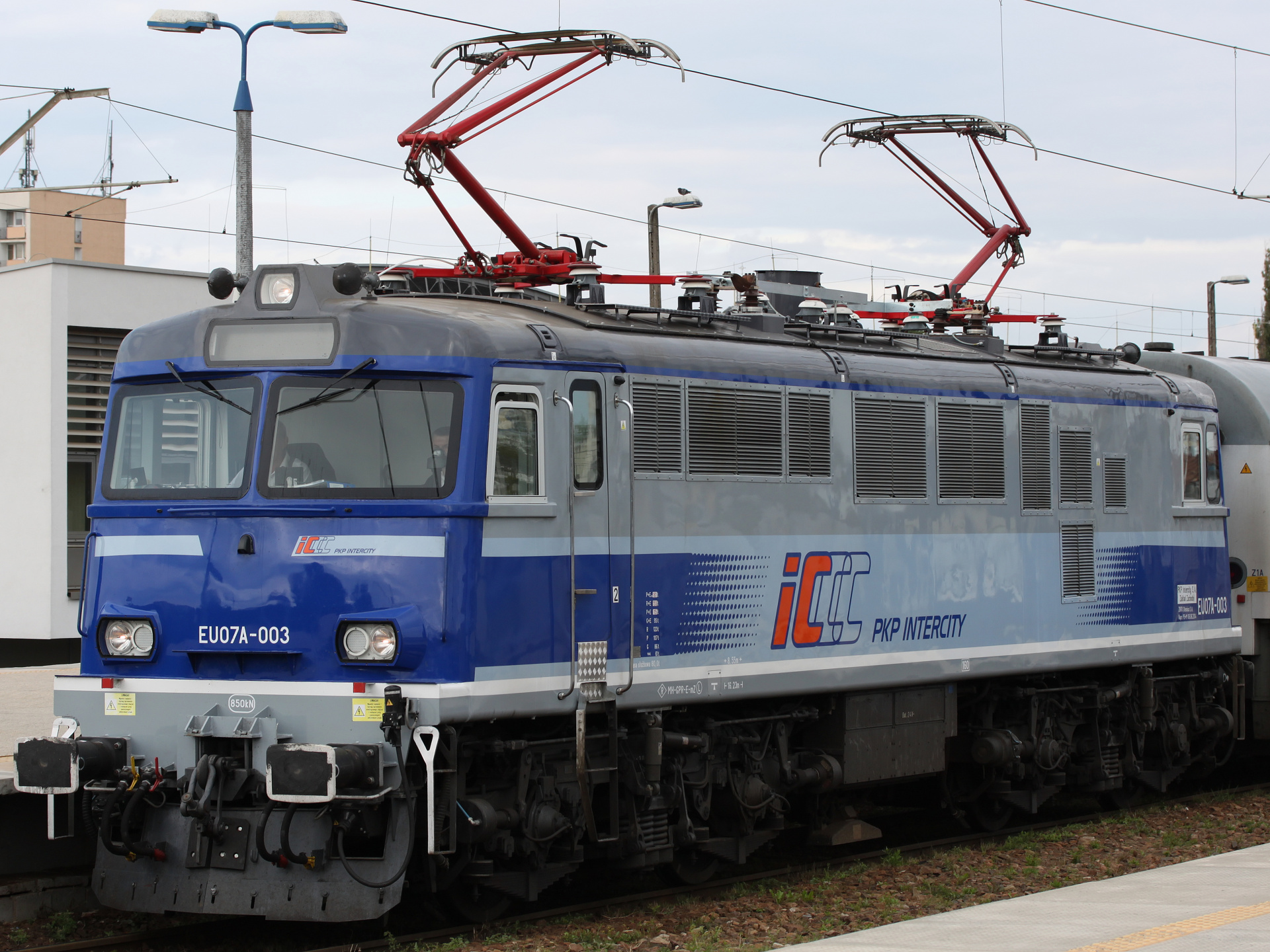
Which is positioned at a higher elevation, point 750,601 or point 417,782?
point 750,601

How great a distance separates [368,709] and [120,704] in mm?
1670

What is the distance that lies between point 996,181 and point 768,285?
4065 mm

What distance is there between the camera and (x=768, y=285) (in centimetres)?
1441

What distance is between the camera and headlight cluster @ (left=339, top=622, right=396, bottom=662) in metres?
9.15

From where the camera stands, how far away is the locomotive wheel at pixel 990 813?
46.2ft

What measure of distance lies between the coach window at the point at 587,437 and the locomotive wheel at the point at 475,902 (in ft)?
8.45

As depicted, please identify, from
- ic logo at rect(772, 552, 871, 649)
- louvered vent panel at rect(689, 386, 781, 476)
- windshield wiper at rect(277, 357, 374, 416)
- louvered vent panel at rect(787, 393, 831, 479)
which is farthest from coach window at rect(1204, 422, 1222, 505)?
windshield wiper at rect(277, 357, 374, 416)

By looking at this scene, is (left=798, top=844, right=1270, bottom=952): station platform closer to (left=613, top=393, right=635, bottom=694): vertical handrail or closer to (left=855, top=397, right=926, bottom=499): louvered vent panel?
(left=613, top=393, right=635, bottom=694): vertical handrail

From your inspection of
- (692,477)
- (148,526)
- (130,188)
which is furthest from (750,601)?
(130,188)

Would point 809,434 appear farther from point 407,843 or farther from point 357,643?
point 407,843

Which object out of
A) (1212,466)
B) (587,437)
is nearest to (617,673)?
(587,437)

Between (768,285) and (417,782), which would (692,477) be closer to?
(417,782)

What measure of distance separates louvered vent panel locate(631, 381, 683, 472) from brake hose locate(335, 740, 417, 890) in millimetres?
2524

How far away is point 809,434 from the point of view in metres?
11.6
